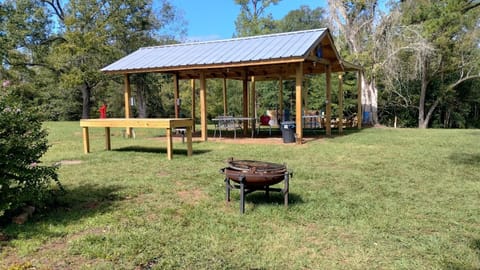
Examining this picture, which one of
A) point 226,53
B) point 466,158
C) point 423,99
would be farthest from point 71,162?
point 423,99

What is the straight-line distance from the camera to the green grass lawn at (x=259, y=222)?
3207 mm

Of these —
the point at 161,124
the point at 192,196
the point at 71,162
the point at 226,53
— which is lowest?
the point at 192,196

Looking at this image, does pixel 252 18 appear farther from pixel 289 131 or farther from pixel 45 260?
pixel 45 260

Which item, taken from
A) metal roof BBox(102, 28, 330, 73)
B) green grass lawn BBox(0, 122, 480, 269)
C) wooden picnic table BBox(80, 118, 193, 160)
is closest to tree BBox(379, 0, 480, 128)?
metal roof BBox(102, 28, 330, 73)

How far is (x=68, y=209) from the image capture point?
15.1 ft

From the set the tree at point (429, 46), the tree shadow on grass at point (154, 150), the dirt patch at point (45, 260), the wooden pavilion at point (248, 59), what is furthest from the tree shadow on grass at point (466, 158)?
the tree at point (429, 46)

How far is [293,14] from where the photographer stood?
44.8 m

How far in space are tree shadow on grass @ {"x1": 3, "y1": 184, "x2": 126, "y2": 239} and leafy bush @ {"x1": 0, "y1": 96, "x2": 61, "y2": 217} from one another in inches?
8.3

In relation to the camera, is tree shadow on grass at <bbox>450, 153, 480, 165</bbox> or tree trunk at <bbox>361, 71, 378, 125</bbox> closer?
tree shadow on grass at <bbox>450, 153, 480, 165</bbox>

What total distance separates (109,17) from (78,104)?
10.5 metres

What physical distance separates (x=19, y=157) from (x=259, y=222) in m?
2.76

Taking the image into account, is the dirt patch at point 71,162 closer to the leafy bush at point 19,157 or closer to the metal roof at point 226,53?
the leafy bush at point 19,157

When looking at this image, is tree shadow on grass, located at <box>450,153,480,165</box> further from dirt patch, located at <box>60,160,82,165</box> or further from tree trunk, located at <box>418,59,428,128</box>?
tree trunk, located at <box>418,59,428,128</box>

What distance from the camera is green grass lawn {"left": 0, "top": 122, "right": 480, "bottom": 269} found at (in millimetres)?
3207
